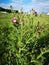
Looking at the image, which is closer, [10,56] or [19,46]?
[19,46]

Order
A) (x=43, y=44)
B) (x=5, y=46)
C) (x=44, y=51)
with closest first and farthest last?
(x=44, y=51) → (x=43, y=44) → (x=5, y=46)

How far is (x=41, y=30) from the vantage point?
4.41 meters

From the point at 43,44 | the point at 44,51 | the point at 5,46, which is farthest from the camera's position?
the point at 5,46

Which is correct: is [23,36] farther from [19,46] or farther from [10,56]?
[10,56]

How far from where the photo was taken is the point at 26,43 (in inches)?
159

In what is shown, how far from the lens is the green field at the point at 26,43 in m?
4.06

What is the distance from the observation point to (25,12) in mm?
4652

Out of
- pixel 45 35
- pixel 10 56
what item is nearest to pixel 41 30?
pixel 45 35

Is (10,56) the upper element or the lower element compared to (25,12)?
lower

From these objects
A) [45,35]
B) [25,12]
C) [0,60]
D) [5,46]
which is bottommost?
[0,60]

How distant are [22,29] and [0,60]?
88cm

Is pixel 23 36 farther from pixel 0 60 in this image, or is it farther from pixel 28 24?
pixel 0 60

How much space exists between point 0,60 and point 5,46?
0.31 m

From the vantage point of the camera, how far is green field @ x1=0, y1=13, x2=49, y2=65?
4.06 metres
